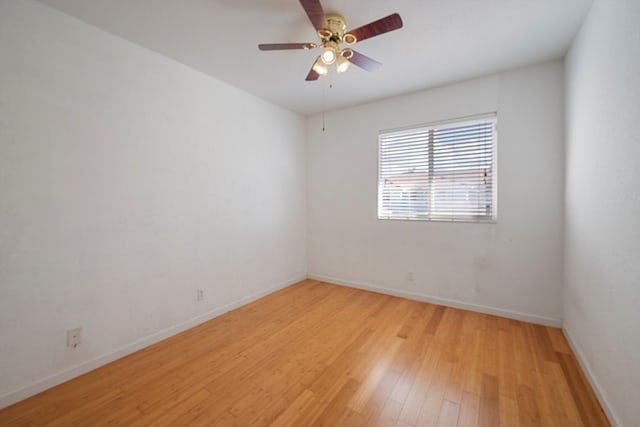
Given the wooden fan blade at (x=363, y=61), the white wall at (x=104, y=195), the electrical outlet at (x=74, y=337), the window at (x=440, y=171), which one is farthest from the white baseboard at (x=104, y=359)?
the wooden fan blade at (x=363, y=61)

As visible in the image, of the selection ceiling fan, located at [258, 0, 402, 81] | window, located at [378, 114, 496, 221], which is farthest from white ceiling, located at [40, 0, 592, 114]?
window, located at [378, 114, 496, 221]

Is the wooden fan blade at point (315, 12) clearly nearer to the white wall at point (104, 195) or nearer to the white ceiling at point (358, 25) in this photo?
the white ceiling at point (358, 25)

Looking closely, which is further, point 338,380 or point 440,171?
point 440,171

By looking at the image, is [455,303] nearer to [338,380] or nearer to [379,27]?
[338,380]

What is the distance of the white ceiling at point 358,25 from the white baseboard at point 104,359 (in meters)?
2.65

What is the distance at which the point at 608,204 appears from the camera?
153 centimetres

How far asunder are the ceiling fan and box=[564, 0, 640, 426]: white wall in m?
1.26

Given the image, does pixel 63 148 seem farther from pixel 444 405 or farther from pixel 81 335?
pixel 444 405

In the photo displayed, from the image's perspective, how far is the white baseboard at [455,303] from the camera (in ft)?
8.39

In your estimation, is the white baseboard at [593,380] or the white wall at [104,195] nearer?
Result: the white baseboard at [593,380]

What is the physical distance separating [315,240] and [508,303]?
8.73ft

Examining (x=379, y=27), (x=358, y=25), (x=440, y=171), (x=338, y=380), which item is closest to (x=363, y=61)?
(x=358, y=25)

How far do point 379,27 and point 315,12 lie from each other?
1.42ft

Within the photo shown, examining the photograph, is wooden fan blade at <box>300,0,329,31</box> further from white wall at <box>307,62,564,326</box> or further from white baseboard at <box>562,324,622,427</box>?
white baseboard at <box>562,324,622,427</box>
